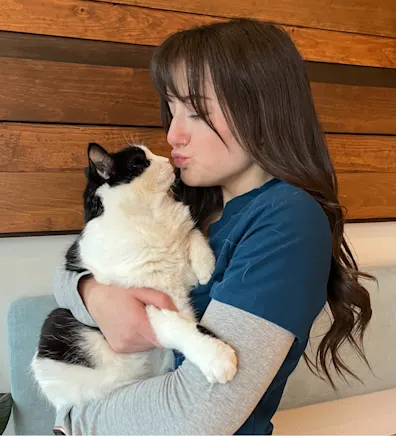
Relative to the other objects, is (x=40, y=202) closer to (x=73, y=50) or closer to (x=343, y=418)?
(x=73, y=50)

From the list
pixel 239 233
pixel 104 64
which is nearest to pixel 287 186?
pixel 239 233

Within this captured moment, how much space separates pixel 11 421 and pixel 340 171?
55.4 inches

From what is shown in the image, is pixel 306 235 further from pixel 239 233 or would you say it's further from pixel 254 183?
pixel 254 183

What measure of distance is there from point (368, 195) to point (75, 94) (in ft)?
3.72

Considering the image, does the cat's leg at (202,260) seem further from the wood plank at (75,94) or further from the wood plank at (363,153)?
the wood plank at (363,153)

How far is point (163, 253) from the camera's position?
102 centimetres

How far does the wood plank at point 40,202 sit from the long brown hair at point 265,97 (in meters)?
0.58

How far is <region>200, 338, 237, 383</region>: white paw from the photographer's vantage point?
2.38 ft

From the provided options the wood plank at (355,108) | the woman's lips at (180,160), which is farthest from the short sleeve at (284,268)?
the wood plank at (355,108)

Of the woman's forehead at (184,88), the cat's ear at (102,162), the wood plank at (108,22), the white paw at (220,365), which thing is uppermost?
the wood plank at (108,22)

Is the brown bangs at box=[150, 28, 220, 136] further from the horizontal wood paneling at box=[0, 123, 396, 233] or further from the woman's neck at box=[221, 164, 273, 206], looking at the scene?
the horizontal wood paneling at box=[0, 123, 396, 233]

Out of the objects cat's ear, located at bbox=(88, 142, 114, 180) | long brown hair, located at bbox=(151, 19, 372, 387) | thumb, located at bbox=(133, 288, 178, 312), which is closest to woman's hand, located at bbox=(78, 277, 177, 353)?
thumb, located at bbox=(133, 288, 178, 312)

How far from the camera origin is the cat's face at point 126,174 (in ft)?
3.46

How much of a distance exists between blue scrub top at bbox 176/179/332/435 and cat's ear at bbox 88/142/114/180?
1.13ft
